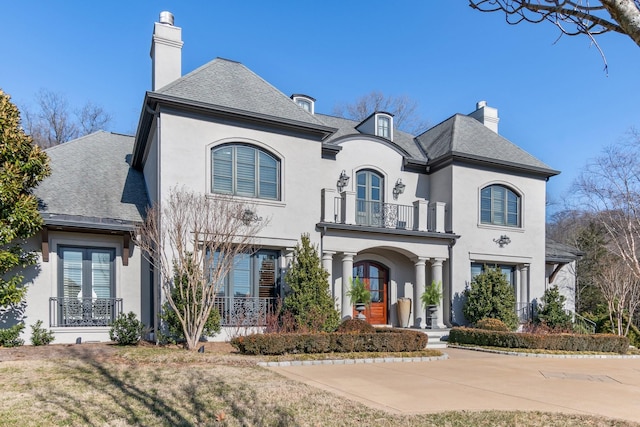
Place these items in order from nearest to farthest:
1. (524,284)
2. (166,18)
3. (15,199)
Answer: (15,199)
(166,18)
(524,284)

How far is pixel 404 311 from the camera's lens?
1686 cm

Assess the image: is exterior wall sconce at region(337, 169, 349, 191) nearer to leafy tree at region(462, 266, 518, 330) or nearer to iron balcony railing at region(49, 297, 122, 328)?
leafy tree at region(462, 266, 518, 330)

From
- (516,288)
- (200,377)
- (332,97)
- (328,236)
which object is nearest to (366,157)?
(328,236)

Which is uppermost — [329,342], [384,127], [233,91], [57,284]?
[233,91]

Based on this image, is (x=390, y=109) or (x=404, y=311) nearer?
(x=404, y=311)

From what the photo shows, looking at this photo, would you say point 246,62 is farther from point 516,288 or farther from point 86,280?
point 516,288

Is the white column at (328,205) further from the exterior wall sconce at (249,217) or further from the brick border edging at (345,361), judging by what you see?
the brick border edging at (345,361)

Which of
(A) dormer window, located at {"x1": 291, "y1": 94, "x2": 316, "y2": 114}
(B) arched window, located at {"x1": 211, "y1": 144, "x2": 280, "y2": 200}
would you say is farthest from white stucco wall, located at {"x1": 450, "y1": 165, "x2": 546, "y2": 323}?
(B) arched window, located at {"x1": 211, "y1": 144, "x2": 280, "y2": 200}

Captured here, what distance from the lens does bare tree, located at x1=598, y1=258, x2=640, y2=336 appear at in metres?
17.3

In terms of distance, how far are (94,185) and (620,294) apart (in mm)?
18846

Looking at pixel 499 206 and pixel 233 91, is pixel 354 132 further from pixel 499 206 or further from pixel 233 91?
pixel 499 206

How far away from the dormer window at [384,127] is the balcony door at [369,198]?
2.03 metres

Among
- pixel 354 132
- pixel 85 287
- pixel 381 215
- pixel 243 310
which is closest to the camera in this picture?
pixel 85 287

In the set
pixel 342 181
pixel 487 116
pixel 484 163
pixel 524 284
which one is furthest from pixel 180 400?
pixel 487 116
